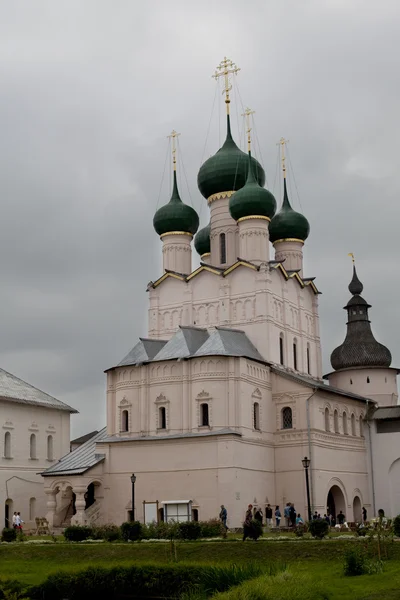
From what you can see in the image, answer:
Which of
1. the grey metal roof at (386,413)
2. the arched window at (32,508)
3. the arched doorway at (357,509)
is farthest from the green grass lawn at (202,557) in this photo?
the grey metal roof at (386,413)

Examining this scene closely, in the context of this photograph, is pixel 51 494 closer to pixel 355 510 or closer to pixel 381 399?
pixel 355 510

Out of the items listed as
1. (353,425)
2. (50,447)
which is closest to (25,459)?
(50,447)

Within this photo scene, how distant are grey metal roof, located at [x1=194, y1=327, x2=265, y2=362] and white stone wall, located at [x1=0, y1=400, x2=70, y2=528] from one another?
10942 millimetres

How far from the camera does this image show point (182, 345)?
36.8m

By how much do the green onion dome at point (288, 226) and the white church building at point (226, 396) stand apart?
0.06 meters

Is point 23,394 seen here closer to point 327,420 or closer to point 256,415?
point 256,415

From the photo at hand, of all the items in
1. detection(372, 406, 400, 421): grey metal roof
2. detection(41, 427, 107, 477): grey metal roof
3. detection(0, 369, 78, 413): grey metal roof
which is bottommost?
detection(41, 427, 107, 477): grey metal roof

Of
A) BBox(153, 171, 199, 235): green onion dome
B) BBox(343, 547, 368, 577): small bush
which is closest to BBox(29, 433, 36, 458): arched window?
BBox(153, 171, 199, 235): green onion dome

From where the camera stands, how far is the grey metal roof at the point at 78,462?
117ft

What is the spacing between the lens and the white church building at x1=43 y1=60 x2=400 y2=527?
1359 inches

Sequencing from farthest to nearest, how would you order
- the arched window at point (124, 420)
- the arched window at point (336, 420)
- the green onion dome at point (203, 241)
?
the green onion dome at point (203, 241)
the arched window at point (336, 420)
the arched window at point (124, 420)

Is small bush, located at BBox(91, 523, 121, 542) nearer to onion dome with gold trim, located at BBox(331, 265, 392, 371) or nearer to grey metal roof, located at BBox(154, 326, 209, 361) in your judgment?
grey metal roof, located at BBox(154, 326, 209, 361)

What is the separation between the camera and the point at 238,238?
4241 centimetres

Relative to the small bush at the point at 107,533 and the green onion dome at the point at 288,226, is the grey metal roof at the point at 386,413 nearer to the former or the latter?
the green onion dome at the point at 288,226
